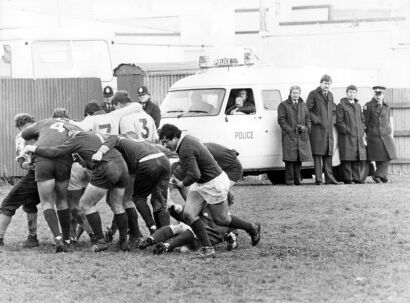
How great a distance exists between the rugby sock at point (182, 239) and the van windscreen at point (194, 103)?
8.12 metres

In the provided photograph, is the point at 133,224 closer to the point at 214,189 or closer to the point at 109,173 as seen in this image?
the point at 109,173

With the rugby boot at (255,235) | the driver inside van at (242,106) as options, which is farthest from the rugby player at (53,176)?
the driver inside van at (242,106)

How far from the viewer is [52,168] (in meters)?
11.1

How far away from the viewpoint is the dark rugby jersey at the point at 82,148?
10.9 m

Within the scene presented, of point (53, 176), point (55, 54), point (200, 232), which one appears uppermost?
point (55, 54)

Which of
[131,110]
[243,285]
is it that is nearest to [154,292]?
[243,285]

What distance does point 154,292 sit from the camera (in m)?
8.29

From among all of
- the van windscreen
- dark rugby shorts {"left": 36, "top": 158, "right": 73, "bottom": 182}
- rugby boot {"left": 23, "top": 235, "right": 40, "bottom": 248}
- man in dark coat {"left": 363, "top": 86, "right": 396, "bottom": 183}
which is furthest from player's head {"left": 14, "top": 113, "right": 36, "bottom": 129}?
man in dark coat {"left": 363, "top": 86, "right": 396, "bottom": 183}

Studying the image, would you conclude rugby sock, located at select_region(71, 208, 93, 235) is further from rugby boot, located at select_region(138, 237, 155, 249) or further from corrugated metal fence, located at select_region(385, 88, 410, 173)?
corrugated metal fence, located at select_region(385, 88, 410, 173)

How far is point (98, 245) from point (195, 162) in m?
1.61

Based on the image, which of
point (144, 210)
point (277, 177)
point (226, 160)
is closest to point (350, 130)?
point (277, 177)

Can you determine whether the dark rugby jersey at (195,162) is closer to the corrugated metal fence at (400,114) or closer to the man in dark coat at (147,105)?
the man in dark coat at (147,105)

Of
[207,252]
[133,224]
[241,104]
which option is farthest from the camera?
[241,104]

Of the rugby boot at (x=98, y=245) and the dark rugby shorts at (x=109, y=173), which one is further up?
the dark rugby shorts at (x=109, y=173)
